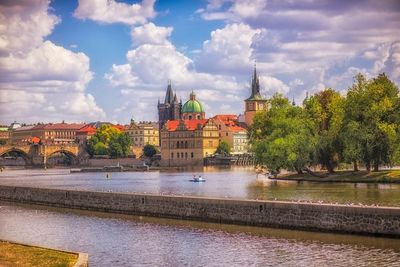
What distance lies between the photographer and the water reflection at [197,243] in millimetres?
35281

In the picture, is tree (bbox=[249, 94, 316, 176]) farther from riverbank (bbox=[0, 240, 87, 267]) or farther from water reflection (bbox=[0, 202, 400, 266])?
riverbank (bbox=[0, 240, 87, 267])

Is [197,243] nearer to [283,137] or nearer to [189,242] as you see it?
[189,242]

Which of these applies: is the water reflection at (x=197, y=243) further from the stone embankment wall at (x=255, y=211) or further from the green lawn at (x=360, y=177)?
the green lawn at (x=360, y=177)

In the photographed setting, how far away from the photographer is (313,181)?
94812mm

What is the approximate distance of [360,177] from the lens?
296 feet

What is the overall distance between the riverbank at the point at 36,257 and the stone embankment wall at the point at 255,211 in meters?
→ 15.5

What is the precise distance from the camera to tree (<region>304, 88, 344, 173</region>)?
309 feet

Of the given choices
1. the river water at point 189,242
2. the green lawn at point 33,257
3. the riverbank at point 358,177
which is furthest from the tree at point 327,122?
the green lawn at point 33,257

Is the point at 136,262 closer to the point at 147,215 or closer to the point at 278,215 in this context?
the point at 278,215

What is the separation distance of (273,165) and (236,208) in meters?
53.1

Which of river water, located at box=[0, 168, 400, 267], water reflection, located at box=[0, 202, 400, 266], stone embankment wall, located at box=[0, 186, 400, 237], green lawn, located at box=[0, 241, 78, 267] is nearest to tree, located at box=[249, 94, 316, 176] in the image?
stone embankment wall, located at box=[0, 186, 400, 237]

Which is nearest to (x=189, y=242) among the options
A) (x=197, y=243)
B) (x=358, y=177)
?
(x=197, y=243)

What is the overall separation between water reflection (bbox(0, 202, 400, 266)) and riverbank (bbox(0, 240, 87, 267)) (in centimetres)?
266

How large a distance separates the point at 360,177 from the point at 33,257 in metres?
63.6
